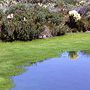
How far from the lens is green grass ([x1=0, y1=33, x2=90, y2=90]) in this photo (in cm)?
852

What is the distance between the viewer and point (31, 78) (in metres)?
Answer: 7.76

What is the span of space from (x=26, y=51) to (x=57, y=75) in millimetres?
3980

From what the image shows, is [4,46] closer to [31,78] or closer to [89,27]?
[31,78]

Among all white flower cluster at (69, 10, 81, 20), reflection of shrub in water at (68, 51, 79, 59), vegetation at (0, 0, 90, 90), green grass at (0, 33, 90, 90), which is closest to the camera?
green grass at (0, 33, 90, 90)

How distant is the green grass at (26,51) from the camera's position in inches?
335

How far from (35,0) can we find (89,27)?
41.3 ft

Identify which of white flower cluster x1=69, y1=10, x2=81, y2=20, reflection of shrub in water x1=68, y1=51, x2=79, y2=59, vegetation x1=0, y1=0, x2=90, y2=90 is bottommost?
reflection of shrub in water x1=68, y1=51, x2=79, y2=59

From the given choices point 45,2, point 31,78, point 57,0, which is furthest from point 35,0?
point 31,78

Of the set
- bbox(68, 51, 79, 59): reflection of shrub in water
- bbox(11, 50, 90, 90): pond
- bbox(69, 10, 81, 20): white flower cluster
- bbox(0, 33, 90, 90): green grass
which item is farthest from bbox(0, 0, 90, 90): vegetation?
bbox(68, 51, 79, 59): reflection of shrub in water

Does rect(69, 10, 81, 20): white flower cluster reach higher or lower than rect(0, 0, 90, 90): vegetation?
higher

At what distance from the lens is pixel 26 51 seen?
1179 cm

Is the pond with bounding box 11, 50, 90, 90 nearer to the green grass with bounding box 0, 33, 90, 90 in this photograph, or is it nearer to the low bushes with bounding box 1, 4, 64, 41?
the green grass with bounding box 0, 33, 90, 90

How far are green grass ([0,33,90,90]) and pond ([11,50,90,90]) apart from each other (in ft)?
1.21

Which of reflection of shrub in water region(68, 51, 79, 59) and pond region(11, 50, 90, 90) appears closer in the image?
pond region(11, 50, 90, 90)
